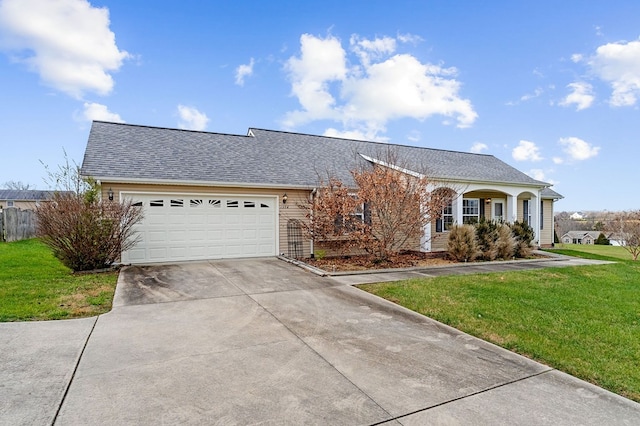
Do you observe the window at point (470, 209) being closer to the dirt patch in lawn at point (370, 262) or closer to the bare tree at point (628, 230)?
the dirt patch in lawn at point (370, 262)

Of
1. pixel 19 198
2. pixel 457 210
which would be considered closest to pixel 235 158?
pixel 457 210

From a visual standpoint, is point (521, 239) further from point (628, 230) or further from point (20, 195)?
point (20, 195)

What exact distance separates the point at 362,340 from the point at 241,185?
7913 mm

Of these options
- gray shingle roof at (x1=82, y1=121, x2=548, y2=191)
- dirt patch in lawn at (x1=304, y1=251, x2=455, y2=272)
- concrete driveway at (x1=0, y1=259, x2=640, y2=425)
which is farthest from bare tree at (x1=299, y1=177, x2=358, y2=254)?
concrete driveway at (x1=0, y1=259, x2=640, y2=425)

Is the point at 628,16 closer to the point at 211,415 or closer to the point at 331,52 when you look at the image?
the point at 331,52

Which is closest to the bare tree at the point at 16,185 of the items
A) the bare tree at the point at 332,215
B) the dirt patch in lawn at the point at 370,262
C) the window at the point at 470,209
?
the bare tree at the point at 332,215

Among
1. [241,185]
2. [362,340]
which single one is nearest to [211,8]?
[241,185]

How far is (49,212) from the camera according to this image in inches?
329

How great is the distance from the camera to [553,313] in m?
5.79

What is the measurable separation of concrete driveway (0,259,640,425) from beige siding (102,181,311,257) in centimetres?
525

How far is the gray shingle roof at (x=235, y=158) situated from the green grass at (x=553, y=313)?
5.54 metres

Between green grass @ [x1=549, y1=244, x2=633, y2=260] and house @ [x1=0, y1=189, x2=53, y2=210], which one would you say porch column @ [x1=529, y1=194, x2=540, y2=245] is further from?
house @ [x1=0, y1=189, x2=53, y2=210]

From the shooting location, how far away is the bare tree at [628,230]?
16547 millimetres

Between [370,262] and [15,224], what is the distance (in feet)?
54.2
